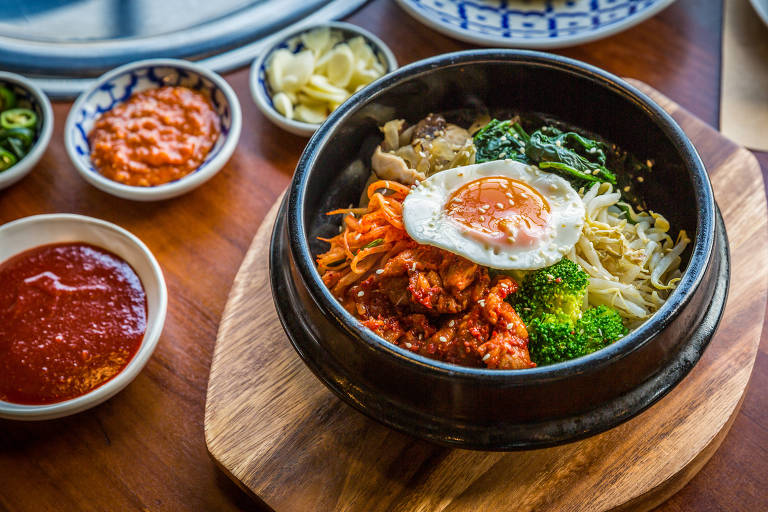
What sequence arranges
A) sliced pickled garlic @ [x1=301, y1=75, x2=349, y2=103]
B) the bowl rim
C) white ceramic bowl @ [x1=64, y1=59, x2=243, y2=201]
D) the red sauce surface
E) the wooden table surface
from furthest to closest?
sliced pickled garlic @ [x1=301, y1=75, x2=349, y2=103] → white ceramic bowl @ [x1=64, y1=59, x2=243, y2=201] → the wooden table surface → the red sauce surface → the bowl rim

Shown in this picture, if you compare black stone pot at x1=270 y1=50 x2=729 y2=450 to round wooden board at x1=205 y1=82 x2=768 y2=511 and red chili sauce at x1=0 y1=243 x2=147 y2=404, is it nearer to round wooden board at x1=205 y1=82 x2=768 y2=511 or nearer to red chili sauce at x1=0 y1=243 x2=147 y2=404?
round wooden board at x1=205 y1=82 x2=768 y2=511

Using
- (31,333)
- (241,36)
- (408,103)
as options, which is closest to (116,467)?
(31,333)

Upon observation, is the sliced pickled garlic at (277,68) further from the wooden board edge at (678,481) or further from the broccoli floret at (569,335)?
the wooden board edge at (678,481)

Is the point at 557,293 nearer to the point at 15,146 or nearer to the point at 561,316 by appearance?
the point at 561,316

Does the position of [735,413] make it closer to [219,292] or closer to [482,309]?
[482,309]


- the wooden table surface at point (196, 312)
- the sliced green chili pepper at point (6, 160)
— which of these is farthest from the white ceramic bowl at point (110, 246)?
the sliced green chili pepper at point (6, 160)

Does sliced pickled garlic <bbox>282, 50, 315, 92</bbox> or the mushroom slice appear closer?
the mushroom slice

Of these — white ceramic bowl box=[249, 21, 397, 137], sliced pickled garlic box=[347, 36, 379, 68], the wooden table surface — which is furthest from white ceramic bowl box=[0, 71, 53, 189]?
sliced pickled garlic box=[347, 36, 379, 68]
